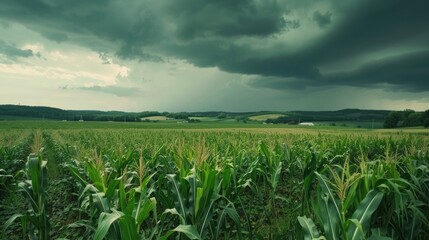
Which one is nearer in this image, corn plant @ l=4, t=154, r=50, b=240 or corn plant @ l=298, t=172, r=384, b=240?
corn plant @ l=298, t=172, r=384, b=240

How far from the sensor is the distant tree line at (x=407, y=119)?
8256cm

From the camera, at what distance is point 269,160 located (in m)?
8.37

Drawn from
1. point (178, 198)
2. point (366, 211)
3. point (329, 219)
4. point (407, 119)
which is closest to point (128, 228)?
point (178, 198)

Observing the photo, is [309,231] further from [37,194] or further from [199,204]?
[37,194]

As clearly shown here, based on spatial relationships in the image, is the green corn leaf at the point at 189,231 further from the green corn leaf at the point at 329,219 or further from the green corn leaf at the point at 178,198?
the green corn leaf at the point at 329,219

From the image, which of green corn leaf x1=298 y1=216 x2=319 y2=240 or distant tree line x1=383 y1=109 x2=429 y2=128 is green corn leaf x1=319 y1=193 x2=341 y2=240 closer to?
green corn leaf x1=298 y1=216 x2=319 y2=240

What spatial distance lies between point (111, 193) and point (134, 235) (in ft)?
4.76

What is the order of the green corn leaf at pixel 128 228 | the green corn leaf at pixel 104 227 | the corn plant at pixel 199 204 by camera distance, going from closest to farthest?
1. the green corn leaf at pixel 104 227
2. the green corn leaf at pixel 128 228
3. the corn plant at pixel 199 204

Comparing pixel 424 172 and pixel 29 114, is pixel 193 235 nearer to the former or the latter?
pixel 424 172

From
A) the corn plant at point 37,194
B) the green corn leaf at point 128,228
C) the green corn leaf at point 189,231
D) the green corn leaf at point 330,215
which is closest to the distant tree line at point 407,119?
the green corn leaf at point 330,215

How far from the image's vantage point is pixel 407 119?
8981 centimetres

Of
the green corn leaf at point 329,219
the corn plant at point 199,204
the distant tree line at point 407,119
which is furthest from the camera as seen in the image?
the distant tree line at point 407,119

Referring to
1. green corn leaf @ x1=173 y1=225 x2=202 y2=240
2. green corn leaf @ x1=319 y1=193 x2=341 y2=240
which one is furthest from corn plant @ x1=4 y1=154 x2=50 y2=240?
green corn leaf @ x1=319 y1=193 x2=341 y2=240

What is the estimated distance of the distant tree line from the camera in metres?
82.6
